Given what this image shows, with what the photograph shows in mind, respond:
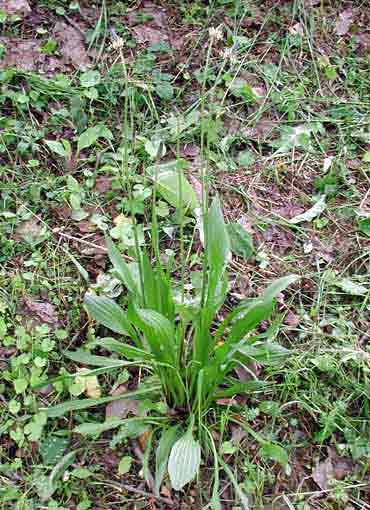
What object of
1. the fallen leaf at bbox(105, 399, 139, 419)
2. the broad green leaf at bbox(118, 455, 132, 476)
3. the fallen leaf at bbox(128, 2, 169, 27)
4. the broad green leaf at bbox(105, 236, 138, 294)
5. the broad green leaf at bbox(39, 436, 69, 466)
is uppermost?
the fallen leaf at bbox(128, 2, 169, 27)

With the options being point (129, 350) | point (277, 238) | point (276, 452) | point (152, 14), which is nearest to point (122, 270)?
point (129, 350)

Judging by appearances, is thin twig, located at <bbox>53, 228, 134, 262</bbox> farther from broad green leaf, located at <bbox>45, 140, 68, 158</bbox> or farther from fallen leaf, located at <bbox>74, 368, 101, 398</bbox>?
fallen leaf, located at <bbox>74, 368, 101, 398</bbox>

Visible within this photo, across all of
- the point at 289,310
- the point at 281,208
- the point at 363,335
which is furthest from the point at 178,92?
the point at 363,335

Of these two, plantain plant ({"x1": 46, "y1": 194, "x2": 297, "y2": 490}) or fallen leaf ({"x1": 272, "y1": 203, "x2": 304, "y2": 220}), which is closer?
plantain plant ({"x1": 46, "y1": 194, "x2": 297, "y2": 490})

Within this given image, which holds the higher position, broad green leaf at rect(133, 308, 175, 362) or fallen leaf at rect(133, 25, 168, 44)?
fallen leaf at rect(133, 25, 168, 44)

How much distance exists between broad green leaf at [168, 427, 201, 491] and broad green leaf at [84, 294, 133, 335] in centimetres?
34

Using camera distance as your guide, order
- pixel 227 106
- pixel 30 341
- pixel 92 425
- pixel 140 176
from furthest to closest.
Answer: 1. pixel 227 106
2. pixel 140 176
3. pixel 30 341
4. pixel 92 425

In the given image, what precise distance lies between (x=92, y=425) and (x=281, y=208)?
43.1 inches

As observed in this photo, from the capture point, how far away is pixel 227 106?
2.58 metres

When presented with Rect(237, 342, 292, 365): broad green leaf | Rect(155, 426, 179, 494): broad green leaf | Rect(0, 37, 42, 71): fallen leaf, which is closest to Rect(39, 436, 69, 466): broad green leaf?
Rect(155, 426, 179, 494): broad green leaf

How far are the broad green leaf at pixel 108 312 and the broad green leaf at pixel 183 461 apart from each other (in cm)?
34

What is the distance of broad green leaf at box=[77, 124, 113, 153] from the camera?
2.34 meters

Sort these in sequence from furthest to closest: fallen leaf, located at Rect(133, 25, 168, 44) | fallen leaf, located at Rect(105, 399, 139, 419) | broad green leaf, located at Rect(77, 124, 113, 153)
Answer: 1. fallen leaf, located at Rect(133, 25, 168, 44)
2. broad green leaf, located at Rect(77, 124, 113, 153)
3. fallen leaf, located at Rect(105, 399, 139, 419)

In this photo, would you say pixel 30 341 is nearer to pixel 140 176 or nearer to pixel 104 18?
pixel 140 176
